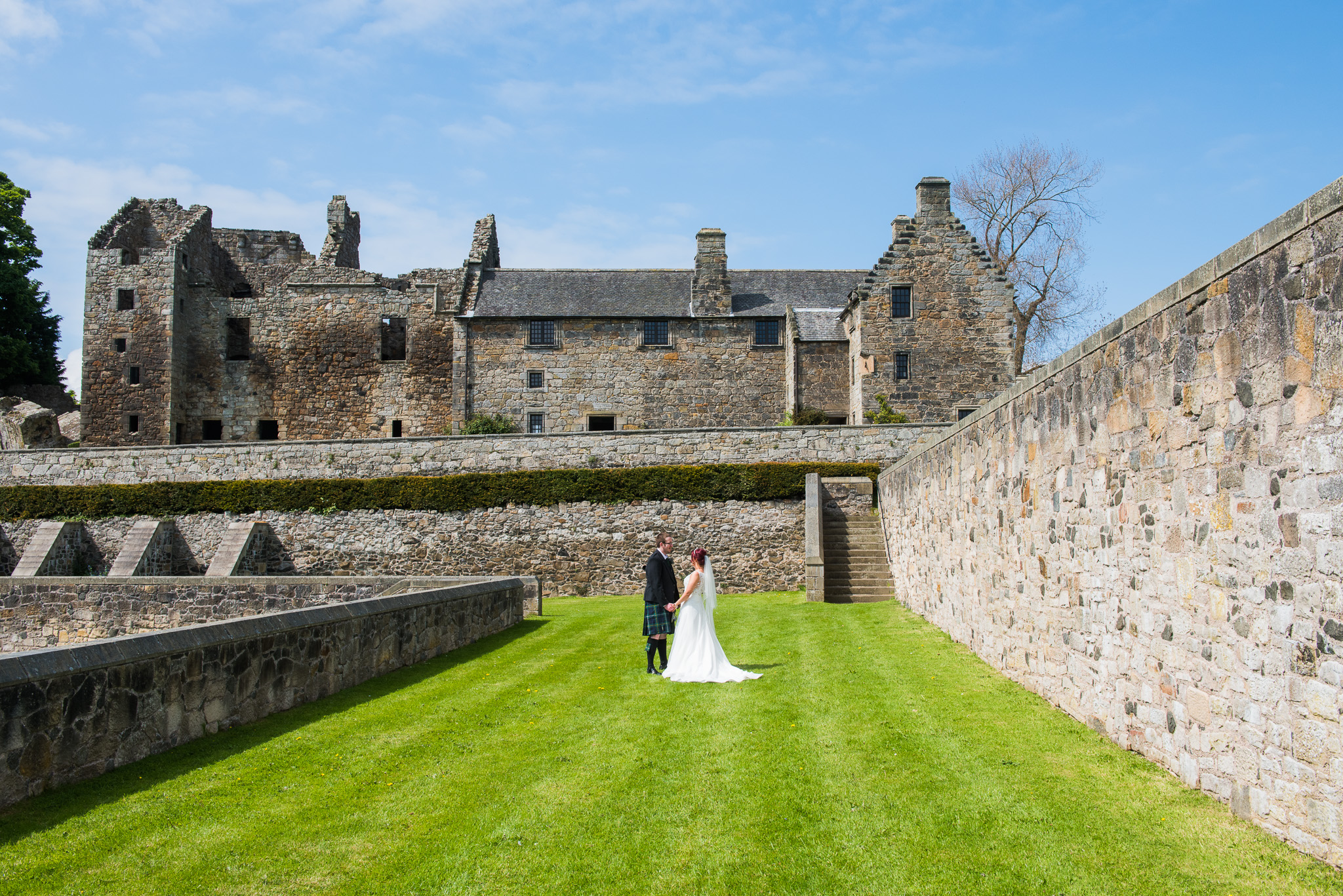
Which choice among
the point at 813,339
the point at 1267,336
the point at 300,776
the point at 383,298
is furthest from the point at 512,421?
the point at 1267,336

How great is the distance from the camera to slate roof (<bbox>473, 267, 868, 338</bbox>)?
115 feet

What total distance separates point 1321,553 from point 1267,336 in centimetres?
124

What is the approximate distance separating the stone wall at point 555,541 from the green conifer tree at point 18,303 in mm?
24171

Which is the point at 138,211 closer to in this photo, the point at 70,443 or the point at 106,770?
the point at 70,443

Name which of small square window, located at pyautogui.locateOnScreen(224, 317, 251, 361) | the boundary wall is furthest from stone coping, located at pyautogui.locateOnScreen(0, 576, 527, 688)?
small square window, located at pyautogui.locateOnScreen(224, 317, 251, 361)

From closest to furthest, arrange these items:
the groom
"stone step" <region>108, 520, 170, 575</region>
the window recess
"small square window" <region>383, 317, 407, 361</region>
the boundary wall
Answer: the groom → the boundary wall → "stone step" <region>108, 520, 170, 575</region> → the window recess → "small square window" <region>383, 317, 407, 361</region>

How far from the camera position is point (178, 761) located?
22.7 feet

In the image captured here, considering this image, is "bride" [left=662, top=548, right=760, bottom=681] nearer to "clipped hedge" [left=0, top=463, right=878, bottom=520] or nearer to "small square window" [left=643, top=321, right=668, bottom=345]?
"clipped hedge" [left=0, top=463, right=878, bottom=520]

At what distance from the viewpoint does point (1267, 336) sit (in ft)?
17.0

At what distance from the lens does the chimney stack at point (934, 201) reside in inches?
1214

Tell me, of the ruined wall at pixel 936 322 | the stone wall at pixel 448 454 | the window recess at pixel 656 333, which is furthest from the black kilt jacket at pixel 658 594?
the window recess at pixel 656 333

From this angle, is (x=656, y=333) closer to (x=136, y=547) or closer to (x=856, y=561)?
(x=856, y=561)

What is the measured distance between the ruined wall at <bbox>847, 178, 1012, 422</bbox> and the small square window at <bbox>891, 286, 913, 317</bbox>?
12 cm

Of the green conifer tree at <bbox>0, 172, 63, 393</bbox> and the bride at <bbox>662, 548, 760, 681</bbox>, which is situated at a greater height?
the green conifer tree at <bbox>0, 172, 63, 393</bbox>
